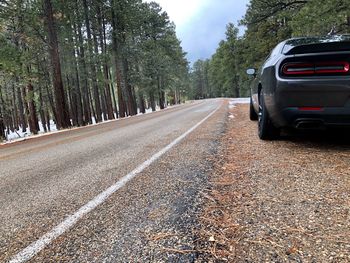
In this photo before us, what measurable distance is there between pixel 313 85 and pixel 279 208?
6.26 feet

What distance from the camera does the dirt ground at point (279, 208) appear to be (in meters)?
1.70

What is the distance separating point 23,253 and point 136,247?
2.42 ft

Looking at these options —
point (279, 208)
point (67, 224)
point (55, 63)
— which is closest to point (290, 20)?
point (55, 63)

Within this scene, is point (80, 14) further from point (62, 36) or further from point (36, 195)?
point (36, 195)

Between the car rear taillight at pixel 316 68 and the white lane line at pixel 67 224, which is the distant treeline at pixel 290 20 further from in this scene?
the white lane line at pixel 67 224

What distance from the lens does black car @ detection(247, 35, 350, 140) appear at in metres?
3.47

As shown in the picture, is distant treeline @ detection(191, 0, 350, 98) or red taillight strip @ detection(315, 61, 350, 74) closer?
red taillight strip @ detection(315, 61, 350, 74)

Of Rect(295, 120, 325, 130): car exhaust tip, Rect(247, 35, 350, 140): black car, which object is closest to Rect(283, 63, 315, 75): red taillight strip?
Rect(247, 35, 350, 140): black car

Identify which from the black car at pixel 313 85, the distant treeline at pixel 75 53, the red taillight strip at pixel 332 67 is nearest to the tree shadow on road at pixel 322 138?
the black car at pixel 313 85

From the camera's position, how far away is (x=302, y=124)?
3766mm

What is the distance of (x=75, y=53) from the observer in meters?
23.5

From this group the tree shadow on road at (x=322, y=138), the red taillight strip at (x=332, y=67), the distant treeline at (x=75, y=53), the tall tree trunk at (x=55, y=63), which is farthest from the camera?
the distant treeline at (x=75, y=53)

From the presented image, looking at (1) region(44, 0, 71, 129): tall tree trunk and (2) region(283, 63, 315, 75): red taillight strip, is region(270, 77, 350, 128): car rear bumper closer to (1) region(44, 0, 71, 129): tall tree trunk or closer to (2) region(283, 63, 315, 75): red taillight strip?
(2) region(283, 63, 315, 75): red taillight strip

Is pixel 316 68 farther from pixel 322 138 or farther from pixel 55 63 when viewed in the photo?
pixel 55 63
